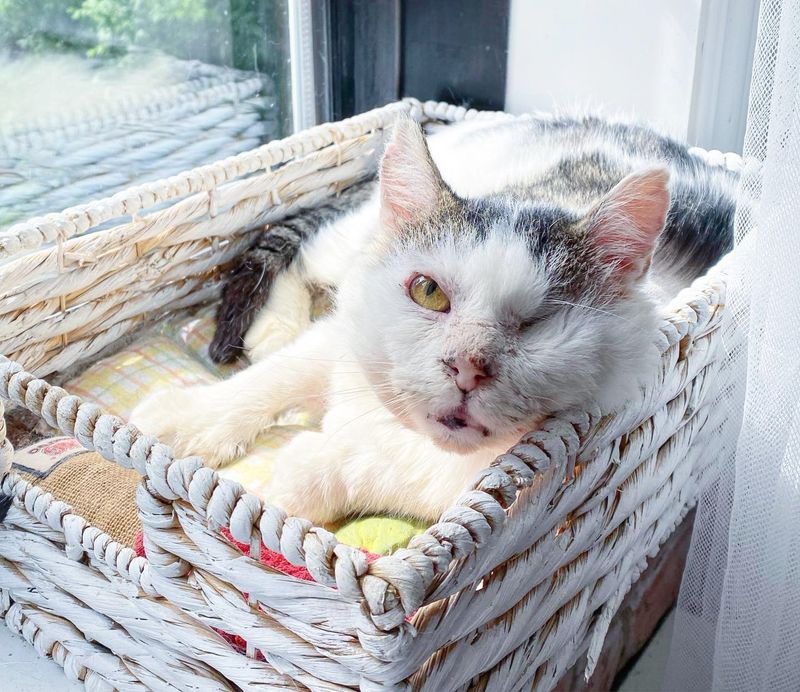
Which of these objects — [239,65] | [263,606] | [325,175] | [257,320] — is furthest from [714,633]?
[239,65]

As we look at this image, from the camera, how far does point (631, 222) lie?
3.05ft

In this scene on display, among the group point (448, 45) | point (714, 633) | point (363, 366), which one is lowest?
point (714, 633)

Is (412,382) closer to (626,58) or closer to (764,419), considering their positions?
(764,419)

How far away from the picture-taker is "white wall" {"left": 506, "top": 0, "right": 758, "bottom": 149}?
5.67 ft

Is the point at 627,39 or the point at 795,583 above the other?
the point at 627,39

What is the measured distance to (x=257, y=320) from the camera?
1624 mm

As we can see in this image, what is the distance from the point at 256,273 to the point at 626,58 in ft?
3.16

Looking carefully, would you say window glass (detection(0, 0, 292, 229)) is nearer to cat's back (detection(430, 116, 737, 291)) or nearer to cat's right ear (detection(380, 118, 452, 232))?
cat's back (detection(430, 116, 737, 291))

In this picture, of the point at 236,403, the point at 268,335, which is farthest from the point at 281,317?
the point at 236,403

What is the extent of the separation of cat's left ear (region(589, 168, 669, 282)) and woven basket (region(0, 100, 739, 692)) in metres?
0.11

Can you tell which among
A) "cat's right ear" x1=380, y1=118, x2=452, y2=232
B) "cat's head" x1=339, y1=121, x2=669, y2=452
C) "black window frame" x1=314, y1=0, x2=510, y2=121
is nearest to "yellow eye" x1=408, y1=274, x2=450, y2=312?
"cat's head" x1=339, y1=121, x2=669, y2=452

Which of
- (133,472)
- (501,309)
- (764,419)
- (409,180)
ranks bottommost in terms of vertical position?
(133,472)

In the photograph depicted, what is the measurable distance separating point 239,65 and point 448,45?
53cm

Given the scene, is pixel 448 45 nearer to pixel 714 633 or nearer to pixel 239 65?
pixel 239 65
